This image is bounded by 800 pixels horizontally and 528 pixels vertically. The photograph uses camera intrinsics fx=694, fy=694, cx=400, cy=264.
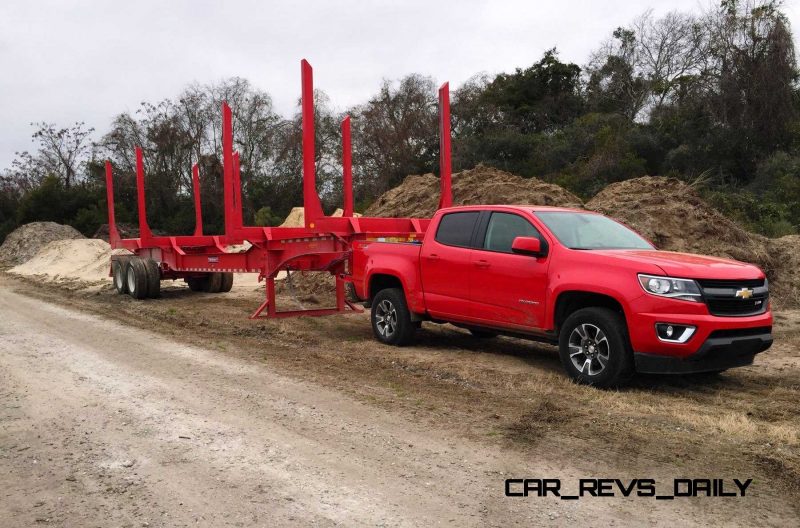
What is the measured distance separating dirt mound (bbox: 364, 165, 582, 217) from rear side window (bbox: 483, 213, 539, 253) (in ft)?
28.0

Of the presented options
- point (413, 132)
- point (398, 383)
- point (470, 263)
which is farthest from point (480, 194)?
point (413, 132)

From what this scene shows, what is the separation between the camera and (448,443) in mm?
5070

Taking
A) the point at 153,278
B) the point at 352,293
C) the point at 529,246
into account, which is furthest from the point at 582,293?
the point at 153,278

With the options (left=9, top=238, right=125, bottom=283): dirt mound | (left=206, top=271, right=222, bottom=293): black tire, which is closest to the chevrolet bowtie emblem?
(left=206, top=271, right=222, bottom=293): black tire

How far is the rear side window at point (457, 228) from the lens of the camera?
8398 mm

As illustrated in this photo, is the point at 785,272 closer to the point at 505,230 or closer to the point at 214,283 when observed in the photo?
the point at 505,230

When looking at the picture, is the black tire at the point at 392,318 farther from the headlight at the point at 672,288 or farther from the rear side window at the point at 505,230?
the headlight at the point at 672,288

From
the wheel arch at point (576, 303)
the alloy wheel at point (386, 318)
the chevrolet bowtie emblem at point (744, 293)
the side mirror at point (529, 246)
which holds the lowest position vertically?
the alloy wheel at point (386, 318)

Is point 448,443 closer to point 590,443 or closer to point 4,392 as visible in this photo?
point 590,443

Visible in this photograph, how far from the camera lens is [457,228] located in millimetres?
8586

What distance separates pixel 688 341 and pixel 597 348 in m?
0.86

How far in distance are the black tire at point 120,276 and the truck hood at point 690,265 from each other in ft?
42.8

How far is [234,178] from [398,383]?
5.77 m

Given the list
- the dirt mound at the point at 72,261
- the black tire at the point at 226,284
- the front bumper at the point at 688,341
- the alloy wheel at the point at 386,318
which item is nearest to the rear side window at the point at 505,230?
the front bumper at the point at 688,341
